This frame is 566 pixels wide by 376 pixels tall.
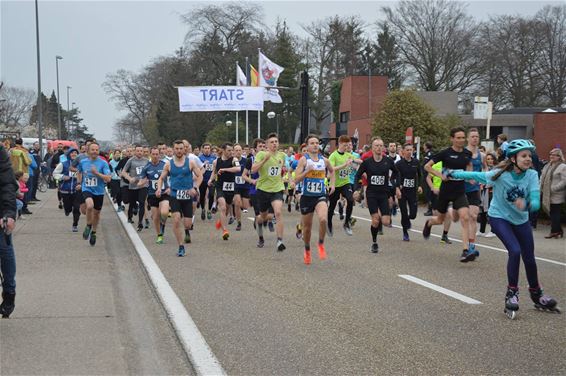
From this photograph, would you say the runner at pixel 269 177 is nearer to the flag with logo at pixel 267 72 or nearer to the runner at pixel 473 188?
the runner at pixel 473 188

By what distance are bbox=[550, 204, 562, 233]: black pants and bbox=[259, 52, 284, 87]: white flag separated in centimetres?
2333

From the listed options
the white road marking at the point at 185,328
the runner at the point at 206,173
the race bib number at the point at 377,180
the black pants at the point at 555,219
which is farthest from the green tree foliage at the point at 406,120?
the white road marking at the point at 185,328

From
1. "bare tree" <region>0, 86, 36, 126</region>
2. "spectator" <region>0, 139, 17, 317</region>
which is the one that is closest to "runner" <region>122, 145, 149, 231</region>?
"spectator" <region>0, 139, 17, 317</region>

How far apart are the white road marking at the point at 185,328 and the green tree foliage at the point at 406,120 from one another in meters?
37.9

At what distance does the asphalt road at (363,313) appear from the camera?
559cm

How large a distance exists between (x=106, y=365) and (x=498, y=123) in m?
57.7

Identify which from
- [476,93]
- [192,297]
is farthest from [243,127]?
[192,297]

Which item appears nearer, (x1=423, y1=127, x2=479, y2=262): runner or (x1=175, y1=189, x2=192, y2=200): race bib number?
(x1=423, y1=127, x2=479, y2=262): runner

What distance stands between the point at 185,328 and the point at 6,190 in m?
2.08

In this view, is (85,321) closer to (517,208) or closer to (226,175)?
(517,208)

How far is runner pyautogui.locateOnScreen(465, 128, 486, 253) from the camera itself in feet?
36.4

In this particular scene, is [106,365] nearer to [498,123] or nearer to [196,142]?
[498,123]

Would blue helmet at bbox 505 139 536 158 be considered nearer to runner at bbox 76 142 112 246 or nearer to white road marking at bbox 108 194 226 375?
white road marking at bbox 108 194 226 375

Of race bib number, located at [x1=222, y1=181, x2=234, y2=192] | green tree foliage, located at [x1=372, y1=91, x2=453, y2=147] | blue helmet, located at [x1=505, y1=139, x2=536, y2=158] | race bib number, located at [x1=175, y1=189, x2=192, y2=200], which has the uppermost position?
green tree foliage, located at [x1=372, y1=91, x2=453, y2=147]
